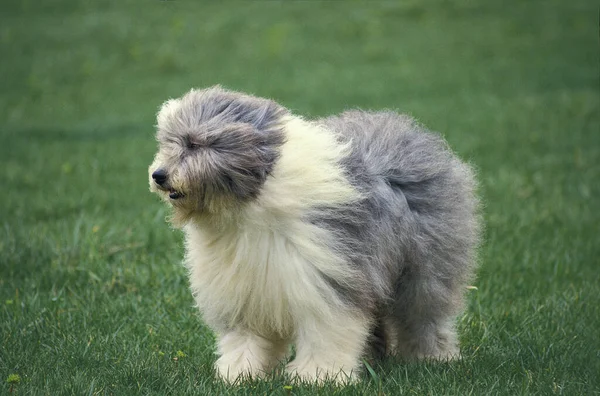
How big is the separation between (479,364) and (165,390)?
66.6 inches

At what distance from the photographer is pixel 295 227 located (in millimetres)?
4438

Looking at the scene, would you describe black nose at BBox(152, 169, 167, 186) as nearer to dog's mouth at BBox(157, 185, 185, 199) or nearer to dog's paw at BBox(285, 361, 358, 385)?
dog's mouth at BBox(157, 185, 185, 199)

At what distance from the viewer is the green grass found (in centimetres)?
499

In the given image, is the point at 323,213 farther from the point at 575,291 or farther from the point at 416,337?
the point at 575,291

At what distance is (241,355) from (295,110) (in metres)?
1.44

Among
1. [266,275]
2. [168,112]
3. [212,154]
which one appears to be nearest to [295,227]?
[266,275]

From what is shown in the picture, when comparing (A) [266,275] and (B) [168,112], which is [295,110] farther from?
(A) [266,275]

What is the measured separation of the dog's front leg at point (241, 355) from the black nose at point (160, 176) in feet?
2.99

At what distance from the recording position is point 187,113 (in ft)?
14.7

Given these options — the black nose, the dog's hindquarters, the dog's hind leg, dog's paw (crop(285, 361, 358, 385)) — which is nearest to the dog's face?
the black nose

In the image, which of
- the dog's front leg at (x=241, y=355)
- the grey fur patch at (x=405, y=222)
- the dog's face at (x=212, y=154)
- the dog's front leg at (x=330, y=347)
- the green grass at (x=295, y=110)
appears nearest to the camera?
the dog's face at (x=212, y=154)

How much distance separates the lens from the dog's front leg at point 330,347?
14.8 feet

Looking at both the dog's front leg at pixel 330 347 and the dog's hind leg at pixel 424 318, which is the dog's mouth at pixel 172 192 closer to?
the dog's front leg at pixel 330 347

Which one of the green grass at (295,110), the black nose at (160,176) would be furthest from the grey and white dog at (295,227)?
the green grass at (295,110)
